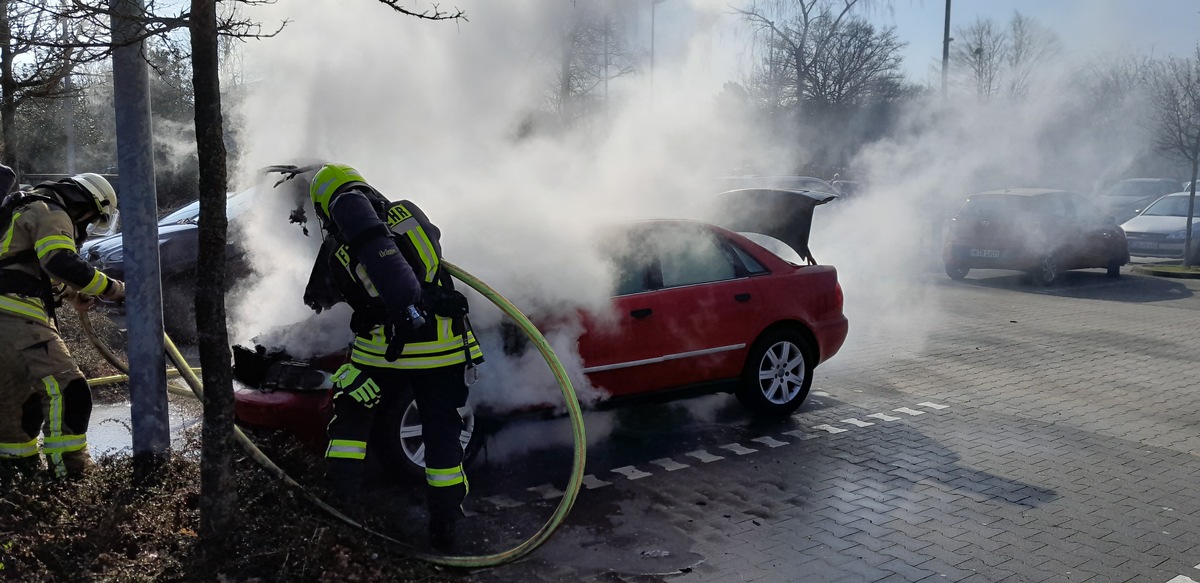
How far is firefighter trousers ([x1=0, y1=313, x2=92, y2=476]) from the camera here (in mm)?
4539

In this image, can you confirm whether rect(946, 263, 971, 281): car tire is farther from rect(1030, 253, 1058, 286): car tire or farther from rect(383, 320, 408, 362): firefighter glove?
rect(383, 320, 408, 362): firefighter glove

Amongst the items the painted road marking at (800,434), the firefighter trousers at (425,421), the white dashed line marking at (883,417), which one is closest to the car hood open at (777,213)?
the white dashed line marking at (883,417)

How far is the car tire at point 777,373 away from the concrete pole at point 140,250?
370cm

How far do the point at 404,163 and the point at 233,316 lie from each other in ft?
5.12

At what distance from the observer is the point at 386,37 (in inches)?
245

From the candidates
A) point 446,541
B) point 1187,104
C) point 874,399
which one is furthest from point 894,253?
point 446,541

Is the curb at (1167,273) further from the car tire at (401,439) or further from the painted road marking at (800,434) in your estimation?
the car tire at (401,439)

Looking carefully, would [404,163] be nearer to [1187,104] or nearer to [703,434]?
[703,434]

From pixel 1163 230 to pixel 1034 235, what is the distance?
6433 mm

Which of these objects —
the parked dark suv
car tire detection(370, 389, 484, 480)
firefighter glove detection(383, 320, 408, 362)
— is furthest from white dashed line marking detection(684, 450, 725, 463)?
the parked dark suv

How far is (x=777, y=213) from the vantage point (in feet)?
23.3

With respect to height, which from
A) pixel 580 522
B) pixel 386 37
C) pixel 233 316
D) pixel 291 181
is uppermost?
pixel 386 37

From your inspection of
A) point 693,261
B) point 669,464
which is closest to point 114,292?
point 669,464

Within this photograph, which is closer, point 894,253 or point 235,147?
point 235,147
